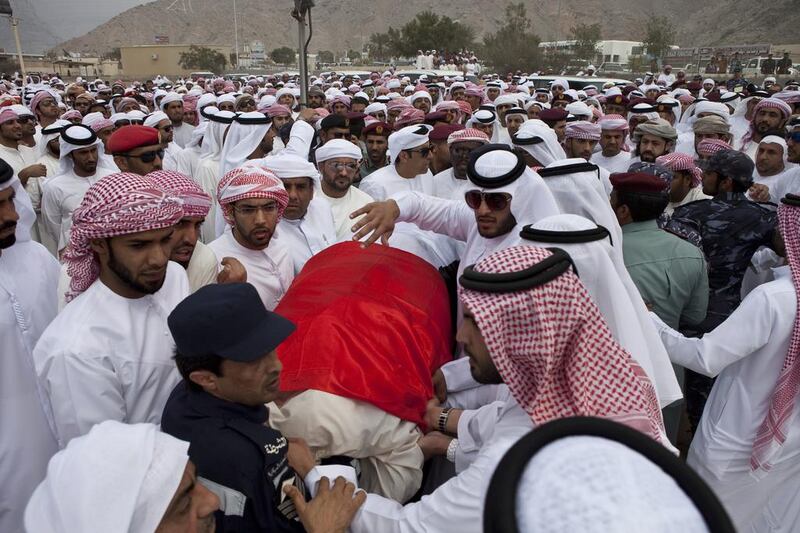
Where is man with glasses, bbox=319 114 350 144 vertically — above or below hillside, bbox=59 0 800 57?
below

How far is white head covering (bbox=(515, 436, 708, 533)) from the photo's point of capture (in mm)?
728

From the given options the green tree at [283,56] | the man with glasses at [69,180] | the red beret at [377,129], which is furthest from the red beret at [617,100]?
the green tree at [283,56]

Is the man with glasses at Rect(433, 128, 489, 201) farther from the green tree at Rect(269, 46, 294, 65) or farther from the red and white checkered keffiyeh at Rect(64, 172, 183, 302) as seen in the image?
the green tree at Rect(269, 46, 294, 65)

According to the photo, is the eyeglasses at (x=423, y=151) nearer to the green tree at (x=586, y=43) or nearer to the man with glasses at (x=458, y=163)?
the man with glasses at (x=458, y=163)

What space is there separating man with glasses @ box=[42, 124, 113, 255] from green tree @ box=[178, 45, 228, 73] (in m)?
48.2

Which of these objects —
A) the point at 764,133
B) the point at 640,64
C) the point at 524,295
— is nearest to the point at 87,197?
the point at 524,295

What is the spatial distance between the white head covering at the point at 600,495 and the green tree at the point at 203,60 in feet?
175

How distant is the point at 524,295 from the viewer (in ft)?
5.32

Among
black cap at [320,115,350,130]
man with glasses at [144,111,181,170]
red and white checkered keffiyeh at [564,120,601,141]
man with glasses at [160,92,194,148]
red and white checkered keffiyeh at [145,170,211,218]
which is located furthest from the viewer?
man with glasses at [160,92,194,148]

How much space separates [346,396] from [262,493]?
0.48 metres

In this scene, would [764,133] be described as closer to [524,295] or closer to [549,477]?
[524,295]

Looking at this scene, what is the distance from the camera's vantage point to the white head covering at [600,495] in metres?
0.73

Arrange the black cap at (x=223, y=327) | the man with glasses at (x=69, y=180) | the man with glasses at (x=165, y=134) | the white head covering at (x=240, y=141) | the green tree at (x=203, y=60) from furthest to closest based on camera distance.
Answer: the green tree at (x=203, y=60) → the man with glasses at (x=165, y=134) → the white head covering at (x=240, y=141) → the man with glasses at (x=69, y=180) → the black cap at (x=223, y=327)

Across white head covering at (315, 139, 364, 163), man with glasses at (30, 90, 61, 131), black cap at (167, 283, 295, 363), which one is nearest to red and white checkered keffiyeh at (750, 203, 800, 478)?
black cap at (167, 283, 295, 363)
